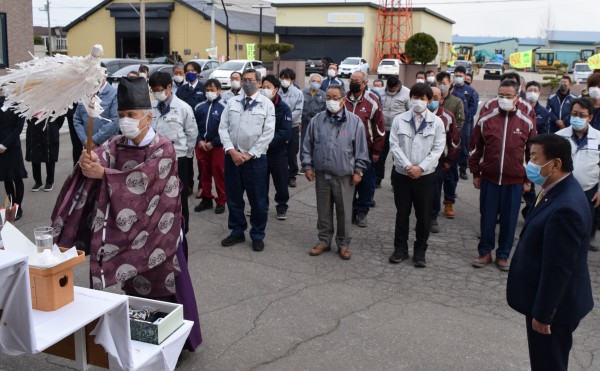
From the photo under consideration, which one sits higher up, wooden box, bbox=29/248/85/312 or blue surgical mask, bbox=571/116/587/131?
blue surgical mask, bbox=571/116/587/131

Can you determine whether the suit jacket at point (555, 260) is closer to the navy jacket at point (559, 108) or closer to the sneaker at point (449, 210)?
the sneaker at point (449, 210)

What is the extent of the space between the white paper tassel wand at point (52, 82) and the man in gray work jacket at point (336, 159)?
376cm

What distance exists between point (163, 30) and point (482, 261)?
48.6 m

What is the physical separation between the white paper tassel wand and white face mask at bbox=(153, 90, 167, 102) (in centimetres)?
377

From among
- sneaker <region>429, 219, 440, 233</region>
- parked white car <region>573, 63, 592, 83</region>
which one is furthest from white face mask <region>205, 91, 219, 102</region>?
parked white car <region>573, 63, 592, 83</region>

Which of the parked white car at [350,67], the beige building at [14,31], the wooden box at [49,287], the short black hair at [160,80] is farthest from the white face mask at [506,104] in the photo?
the parked white car at [350,67]

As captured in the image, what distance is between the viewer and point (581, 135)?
6977 mm

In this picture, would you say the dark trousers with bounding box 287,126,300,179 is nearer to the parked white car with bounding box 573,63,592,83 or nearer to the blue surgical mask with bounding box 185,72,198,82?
the blue surgical mask with bounding box 185,72,198,82

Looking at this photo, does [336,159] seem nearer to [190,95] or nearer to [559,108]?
[190,95]

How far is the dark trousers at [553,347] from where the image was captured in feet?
12.0

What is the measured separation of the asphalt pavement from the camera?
473 cm

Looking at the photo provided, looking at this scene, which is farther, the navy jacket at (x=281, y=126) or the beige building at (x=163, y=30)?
the beige building at (x=163, y=30)

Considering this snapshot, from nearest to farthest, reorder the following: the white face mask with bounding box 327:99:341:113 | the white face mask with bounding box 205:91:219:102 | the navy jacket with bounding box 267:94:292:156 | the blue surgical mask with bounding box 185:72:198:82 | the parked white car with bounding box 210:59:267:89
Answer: the white face mask with bounding box 327:99:341:113, the navy jacket with bounding box 267:94:292:156, the white face mask with bounding box 205:91:219:102, the blue surgical mask with bounding box 185:72:198:82, the parked white car with bounding box 210:59:267:89

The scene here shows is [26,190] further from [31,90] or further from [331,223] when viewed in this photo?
[31,90]
